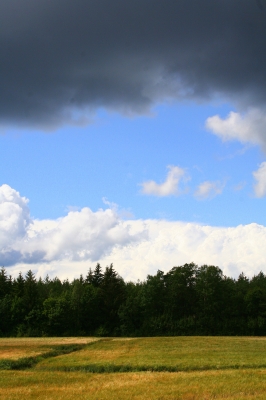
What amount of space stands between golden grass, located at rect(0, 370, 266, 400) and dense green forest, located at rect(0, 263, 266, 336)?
6285 centimetres

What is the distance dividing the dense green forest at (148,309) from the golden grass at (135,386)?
2474 inches

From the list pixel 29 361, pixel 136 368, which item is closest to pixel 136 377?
pixel 136 368

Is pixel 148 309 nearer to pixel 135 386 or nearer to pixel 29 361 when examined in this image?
pixel 29 361

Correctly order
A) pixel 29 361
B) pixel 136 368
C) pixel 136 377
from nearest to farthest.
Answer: pixel 136 377 < pixel 136 368 < pixel 29 361

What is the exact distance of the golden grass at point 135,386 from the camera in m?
23.9

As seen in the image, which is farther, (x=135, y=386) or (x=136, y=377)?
(x=136, y=377)

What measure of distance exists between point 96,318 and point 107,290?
688 centimetres

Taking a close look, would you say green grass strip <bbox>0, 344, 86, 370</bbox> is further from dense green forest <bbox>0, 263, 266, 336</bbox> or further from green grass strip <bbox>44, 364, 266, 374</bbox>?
dense green forest <bbox>0, 263, 266, 336</bbox>

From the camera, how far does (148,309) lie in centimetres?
9794

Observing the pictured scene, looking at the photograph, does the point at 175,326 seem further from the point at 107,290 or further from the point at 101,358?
the point at 101,358

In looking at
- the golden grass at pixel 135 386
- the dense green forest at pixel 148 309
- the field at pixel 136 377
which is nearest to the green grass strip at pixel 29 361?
the field at pixel 136 377

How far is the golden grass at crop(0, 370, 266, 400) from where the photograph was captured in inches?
Answer: 941

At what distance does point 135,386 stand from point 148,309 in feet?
237

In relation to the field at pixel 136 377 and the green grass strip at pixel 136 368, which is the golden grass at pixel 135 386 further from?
the green grass strip at pixel 136 368
